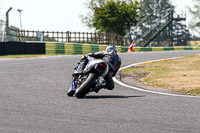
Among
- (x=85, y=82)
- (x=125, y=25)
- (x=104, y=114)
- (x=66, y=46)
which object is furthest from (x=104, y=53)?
(x=125, y=25)

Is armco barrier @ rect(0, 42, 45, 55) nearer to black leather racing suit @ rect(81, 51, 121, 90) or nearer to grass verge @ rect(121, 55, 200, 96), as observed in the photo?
grass verge @ rect(121, 55, 200, 96)

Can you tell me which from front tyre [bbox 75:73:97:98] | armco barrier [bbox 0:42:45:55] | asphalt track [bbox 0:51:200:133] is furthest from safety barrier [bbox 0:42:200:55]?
front tyre [bbox 75:73:97:98]

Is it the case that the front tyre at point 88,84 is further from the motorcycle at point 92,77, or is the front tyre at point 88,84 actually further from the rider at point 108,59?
the rider at point 108,59

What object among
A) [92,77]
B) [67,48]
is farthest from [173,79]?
[67,48]

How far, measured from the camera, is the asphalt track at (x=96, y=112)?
5.86 metres

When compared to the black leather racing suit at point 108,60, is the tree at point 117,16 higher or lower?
higher

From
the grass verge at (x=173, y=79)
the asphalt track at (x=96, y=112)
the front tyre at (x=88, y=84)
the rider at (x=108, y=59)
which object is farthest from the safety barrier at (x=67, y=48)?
the front tyre at (x=88, y=84)

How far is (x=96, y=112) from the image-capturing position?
7.10 metres

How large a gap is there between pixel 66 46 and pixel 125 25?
29051 millimetres

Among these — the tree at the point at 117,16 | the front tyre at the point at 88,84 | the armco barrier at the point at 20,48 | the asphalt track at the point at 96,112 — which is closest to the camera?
the asphalt track at the point at 96,112

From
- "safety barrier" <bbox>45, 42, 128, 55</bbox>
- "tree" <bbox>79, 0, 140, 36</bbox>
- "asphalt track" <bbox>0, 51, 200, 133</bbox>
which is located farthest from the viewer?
"tree" <bbox>79, 0, 140, 36</bbox>

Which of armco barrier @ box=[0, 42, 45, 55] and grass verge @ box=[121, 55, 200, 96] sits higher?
armco barrier @ box=[0, 42, 45, 55]

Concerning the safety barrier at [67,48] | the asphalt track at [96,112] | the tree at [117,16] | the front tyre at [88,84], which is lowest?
the asphalt track at [96,112]

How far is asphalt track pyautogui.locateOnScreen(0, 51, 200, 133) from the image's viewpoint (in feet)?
19.2
